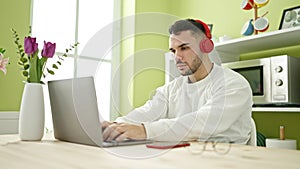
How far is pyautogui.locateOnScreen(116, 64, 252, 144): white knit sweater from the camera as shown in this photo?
1.13m

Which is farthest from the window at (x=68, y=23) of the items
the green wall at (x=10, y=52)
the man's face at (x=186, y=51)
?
the man's face at (x=186, y=51)

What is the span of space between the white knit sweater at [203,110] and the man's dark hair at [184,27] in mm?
211

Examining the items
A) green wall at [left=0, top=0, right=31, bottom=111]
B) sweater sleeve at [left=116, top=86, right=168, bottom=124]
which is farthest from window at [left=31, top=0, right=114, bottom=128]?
sweater sleeve at [left=116, top=86, right=168, bottom=124]

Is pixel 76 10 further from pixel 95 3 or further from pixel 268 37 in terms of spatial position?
pixel 268 37

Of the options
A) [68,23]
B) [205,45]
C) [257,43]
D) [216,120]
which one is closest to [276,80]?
[257,43]

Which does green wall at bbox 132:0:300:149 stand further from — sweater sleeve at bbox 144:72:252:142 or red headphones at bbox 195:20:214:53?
sweater sleeve at bbox 144:72:252:142

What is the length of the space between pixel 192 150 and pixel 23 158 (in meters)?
0.45

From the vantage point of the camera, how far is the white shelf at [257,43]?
2008 mm

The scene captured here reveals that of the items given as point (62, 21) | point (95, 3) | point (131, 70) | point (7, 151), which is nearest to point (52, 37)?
point (62, 21)

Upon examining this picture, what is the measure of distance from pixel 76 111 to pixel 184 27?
0.72 metres

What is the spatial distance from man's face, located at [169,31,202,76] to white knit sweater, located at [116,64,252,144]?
0.29 feet

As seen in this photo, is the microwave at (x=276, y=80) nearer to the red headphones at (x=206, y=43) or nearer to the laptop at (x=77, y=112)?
the red headphones at (x=206, y=43)

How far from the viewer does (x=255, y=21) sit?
91.9 inches

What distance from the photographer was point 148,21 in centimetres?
116
